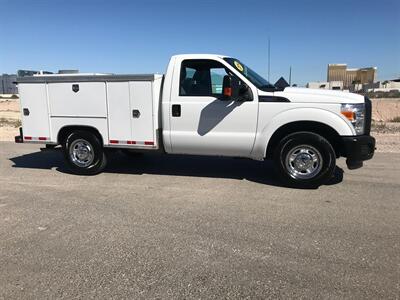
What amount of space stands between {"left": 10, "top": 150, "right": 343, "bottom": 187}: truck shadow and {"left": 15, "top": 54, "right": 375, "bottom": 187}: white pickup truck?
26.1 inches

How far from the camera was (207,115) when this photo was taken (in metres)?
6.83

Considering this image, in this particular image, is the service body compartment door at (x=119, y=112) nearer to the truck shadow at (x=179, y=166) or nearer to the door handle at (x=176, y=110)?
the door handle at (x=176, y=110)

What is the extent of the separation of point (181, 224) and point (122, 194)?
5.71 feet

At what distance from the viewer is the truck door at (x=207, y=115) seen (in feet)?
22.1

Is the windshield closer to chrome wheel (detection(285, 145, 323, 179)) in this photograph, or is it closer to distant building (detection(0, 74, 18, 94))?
chrome wheel (detection(285, 145, 323, 179))

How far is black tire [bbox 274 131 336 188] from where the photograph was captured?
642cm

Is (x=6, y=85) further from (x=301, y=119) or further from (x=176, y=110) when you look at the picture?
(x=301, y=119)

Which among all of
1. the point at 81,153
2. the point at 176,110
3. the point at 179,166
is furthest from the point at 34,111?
the point at 179,166

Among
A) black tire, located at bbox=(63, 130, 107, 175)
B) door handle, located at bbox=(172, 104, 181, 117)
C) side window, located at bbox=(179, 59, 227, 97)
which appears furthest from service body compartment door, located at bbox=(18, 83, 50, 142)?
side window, located at bbox=(179, 59, 227, 97)

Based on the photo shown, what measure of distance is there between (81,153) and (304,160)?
4.24m

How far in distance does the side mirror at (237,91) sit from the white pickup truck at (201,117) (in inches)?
0.7

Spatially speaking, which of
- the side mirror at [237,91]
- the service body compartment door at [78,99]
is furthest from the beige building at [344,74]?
the service body compartment door at [78,99]

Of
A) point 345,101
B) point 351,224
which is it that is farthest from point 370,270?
point 345,101

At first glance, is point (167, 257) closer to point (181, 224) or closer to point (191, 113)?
point (181, 224)
